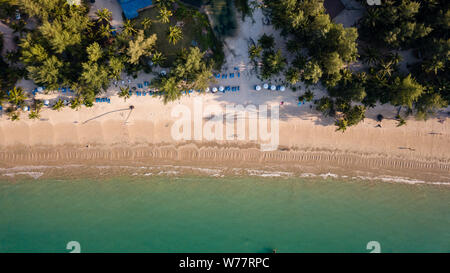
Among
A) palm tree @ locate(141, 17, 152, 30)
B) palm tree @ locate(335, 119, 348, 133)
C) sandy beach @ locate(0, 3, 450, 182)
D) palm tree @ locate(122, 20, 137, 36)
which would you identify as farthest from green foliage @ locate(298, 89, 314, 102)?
palm tree @ locate(122, 20, 137, 36)

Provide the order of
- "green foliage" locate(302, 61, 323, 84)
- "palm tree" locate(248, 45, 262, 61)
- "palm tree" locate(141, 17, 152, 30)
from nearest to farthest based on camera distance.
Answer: "green foliage" locate(302, 61, 323, 84) < "palm tree" locate(141, 17, 152, 30) < "palm tree" locate(248, 45, 262, 61)

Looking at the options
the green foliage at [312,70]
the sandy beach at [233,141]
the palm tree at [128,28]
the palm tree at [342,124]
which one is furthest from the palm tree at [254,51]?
the palm tree at [128,28]

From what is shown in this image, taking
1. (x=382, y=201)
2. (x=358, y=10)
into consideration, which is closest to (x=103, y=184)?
(x=382, y=201)

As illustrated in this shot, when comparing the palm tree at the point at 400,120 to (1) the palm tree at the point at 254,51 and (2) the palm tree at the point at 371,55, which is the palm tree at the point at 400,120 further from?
(1) the palm tree at the point at 254,51

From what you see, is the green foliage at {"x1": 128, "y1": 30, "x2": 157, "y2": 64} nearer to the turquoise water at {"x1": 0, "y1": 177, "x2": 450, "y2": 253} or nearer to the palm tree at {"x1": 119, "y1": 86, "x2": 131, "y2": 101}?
the palm tree at {"x1": 119, "y1": 86, "x2": 131, "y2": 101}

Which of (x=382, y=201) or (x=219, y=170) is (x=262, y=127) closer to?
(x=219, y=170)

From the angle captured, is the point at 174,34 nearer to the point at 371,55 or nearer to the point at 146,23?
the point at 146,23
